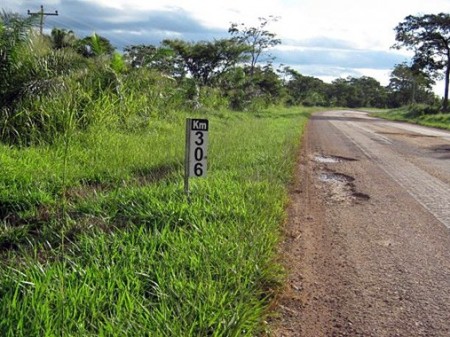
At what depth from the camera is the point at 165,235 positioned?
11.8 ft

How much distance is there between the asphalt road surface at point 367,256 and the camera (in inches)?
115

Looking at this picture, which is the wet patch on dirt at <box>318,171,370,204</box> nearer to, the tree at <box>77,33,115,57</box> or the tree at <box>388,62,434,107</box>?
the tree at <box>77,33,115,57</box>

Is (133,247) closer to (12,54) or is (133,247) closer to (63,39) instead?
(12,54)

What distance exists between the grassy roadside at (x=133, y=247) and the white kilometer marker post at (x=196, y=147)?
31 centimetres

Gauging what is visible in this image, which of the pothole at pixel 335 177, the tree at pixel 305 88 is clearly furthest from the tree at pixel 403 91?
the pothole at pixel 335 177

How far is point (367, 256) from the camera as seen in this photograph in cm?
401

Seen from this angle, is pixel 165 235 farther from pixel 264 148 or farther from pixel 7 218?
pixel 264 148

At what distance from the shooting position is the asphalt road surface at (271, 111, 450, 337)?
2916 mm

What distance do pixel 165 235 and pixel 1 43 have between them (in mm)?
6411

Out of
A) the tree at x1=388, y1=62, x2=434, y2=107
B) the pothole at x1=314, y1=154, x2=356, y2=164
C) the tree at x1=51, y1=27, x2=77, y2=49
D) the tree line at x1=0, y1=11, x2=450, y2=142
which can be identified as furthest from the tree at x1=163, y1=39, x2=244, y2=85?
the tree at x1=388, y1=62, x2=434, y2=107

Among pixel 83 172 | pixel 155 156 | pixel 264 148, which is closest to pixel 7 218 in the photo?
pixel 83 172

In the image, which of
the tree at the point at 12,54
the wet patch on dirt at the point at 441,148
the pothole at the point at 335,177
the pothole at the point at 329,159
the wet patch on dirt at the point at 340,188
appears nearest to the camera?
the wet patch on dirt at the point at 340,188

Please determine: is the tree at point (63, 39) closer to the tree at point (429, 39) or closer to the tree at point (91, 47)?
the tree at point (91, 47)

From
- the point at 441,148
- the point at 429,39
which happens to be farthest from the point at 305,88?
the point at 441,148
